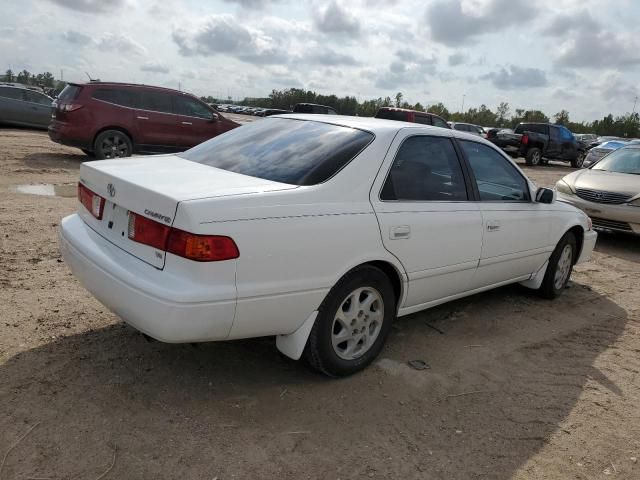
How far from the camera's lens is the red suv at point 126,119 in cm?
1092

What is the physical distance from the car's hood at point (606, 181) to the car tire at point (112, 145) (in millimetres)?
8429

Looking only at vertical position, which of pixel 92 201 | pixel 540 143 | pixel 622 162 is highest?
pixel 540 143

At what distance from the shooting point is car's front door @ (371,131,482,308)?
Answer: 11.5 feet

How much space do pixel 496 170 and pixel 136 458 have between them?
347 centimetres

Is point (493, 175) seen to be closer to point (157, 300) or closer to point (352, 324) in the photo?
point (352, 324)

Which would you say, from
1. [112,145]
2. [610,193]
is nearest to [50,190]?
[112,145]

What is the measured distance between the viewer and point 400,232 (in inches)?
138

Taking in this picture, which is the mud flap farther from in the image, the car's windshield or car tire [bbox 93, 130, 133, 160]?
car tire [bbox 93, 130, 133, 160]

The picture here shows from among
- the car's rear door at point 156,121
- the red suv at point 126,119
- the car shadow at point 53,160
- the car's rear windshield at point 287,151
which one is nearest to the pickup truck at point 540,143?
the red suv at point 126,119

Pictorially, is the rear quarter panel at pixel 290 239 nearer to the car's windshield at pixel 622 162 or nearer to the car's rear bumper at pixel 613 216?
the car's rear bumper at pixel 613 216

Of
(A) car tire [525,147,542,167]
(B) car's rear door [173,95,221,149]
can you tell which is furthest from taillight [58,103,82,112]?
(A) car tire [525,147,542,167]

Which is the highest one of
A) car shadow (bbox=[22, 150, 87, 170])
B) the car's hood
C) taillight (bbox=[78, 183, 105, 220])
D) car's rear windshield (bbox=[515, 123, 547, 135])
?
car's rear windshield (bbox=[515, 123, 547, 135])

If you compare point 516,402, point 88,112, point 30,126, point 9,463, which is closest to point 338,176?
point 516,402

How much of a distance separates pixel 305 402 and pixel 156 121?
9810mm
